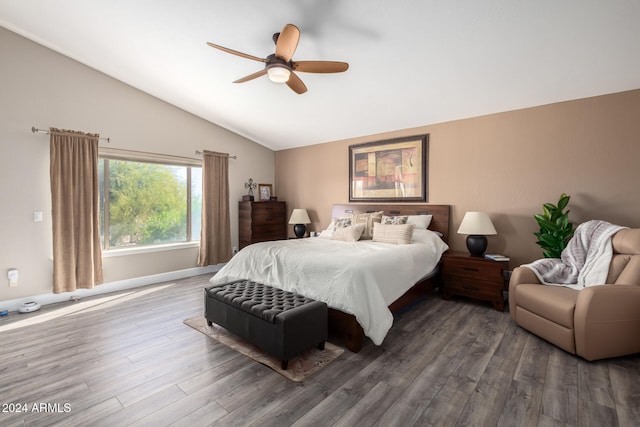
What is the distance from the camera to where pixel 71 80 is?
3.88 m

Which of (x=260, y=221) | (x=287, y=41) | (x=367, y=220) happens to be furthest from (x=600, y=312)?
(x=260, y=221)

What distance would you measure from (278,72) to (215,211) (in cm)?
338

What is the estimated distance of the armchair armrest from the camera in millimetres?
2275

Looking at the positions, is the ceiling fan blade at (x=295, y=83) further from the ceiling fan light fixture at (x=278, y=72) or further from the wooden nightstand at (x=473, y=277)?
the wooden nightstand at (x=473, y=277)

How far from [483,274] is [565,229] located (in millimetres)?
973

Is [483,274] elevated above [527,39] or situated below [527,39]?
below

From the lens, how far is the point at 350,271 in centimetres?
258

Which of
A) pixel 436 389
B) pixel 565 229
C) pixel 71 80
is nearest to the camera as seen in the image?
pixel 436 389

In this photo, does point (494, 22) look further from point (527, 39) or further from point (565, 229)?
point (565, 229)

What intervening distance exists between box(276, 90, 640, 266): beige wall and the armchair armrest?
1.31 meters

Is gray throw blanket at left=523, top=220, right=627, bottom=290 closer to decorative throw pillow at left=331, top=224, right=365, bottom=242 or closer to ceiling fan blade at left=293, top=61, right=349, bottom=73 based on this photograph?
decorative throw pillow at left=331, top=224, right=365, bottom=242

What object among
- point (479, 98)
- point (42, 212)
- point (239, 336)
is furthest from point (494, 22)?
point (42, 212)

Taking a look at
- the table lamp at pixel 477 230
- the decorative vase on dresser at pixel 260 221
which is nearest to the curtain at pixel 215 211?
the decorative vase on dresser at pixel 260 221

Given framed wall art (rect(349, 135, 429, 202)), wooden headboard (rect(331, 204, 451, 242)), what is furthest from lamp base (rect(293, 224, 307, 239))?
framed wall art (rect(349, 135, 429, 202))
